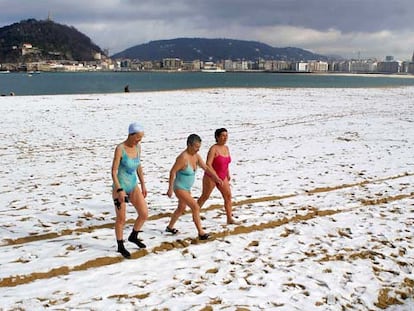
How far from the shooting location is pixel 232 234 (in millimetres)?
7246

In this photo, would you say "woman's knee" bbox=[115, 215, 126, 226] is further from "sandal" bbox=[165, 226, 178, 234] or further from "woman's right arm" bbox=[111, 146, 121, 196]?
"sandal" bbox=[165, 226, 178, 234]

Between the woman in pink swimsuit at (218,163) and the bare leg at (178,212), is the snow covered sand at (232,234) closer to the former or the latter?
the bare leg at (178,212)

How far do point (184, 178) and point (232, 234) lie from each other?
1370 mm

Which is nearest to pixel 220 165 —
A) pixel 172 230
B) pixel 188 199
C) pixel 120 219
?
pixel 188 199

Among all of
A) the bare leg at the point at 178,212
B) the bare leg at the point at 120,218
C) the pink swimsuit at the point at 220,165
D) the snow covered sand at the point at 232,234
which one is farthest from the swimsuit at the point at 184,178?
the bare leg at the point at 120,218

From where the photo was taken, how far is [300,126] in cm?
2180

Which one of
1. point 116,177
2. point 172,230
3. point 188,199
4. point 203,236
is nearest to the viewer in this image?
point 116,177

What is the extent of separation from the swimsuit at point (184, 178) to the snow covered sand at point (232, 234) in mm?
912

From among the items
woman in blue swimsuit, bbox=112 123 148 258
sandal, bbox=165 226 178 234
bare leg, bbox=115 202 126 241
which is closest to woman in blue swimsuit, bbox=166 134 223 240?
sandal, bbox=165 226 178 234

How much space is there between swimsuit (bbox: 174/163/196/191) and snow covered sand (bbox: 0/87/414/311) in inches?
35.9

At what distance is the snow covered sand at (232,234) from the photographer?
522 cm

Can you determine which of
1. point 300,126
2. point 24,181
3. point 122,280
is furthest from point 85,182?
point 300,126

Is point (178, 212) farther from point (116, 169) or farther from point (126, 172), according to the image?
point (116, 169)

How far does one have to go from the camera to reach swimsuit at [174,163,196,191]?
6.72 metres
